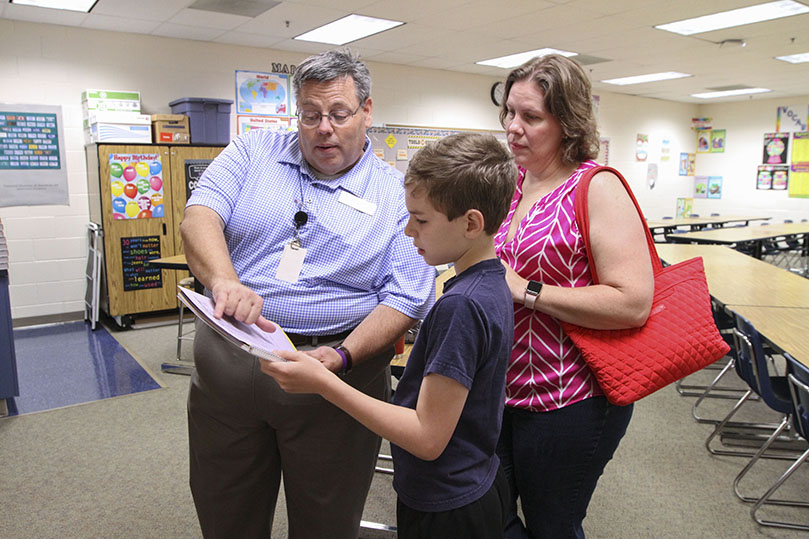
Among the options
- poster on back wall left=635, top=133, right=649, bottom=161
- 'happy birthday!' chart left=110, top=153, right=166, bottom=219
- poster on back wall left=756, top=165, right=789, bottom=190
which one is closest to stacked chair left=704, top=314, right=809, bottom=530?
'happy birthday!' chart left=110, top=153, right=166, bottom=219

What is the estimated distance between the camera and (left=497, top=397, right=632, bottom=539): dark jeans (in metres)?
1.25

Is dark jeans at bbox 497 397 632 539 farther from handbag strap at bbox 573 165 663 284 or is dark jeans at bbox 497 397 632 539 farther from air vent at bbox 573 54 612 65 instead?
air vent at bbox 573 54 612 65

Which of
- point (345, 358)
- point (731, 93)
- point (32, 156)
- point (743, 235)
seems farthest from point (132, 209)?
point (731, 93)

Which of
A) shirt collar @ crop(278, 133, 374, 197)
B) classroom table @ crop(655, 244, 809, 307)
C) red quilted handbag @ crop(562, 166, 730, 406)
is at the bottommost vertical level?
classroom table @ crop(655, 244, 809, 307)

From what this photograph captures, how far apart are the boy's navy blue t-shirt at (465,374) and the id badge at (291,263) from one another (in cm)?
44

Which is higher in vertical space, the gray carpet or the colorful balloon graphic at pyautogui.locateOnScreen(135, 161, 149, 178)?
the colorful balloon graphic at pyautogui.locateOnScreen(135, 161, 149, 178)

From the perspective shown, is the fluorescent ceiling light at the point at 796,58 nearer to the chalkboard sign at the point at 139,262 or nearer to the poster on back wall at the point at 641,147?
the poster on back wall at the point at 641,147

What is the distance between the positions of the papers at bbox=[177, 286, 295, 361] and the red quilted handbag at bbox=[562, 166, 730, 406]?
23.9 inches

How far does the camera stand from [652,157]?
11508 millimetres

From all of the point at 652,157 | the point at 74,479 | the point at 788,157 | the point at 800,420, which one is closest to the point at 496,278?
the point at 800,420

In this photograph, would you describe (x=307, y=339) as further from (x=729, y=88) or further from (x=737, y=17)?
(x=729, y=88)

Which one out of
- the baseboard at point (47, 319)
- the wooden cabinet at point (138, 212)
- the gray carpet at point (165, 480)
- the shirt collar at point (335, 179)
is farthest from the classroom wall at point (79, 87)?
the shirt collar at point (335, 179)

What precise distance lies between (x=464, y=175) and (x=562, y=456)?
2.19ft

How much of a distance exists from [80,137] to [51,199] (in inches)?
25.8
